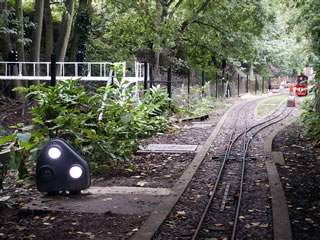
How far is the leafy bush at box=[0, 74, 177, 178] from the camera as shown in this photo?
648 centimetres

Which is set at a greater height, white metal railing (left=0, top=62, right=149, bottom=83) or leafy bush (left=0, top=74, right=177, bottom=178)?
white metal railing (left=0, top=62, right=149, bottom=83)

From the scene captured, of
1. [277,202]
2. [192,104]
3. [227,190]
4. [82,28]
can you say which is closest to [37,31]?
[82,28]

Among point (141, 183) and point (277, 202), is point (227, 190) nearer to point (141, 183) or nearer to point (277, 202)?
point (277, 202)

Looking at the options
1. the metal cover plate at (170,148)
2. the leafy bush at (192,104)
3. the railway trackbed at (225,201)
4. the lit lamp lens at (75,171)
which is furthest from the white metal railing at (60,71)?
the lit lamp lens at (75,171)

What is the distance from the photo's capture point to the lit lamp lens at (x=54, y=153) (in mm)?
5809

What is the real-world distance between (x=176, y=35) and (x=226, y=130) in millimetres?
13752

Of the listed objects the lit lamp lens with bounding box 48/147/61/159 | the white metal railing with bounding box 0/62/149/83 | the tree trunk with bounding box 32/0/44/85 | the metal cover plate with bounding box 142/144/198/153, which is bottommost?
the metal cover plate with bounding box 142/144/198/153

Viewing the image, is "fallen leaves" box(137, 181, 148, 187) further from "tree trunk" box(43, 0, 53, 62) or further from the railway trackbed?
"tree trunk" box(43, 0, 53, 62)

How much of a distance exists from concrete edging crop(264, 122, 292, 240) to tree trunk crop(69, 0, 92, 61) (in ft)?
54.7

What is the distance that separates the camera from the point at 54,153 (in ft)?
19.1

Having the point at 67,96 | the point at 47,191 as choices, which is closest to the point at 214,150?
the point at 67,96

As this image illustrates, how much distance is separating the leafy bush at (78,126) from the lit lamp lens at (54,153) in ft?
1.29

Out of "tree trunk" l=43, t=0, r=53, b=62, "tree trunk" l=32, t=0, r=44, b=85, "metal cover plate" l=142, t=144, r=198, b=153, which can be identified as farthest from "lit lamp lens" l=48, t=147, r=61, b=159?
"tree trunk" l=43, t=0, r=53, b=62

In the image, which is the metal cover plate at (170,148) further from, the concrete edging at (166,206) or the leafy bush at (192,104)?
the leafy bush at (192,104)
